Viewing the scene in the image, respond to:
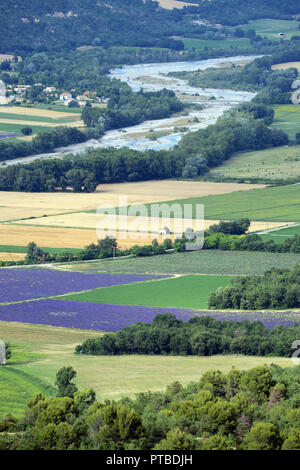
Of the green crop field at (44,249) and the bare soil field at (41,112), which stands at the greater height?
the bare soil field at (41,112)

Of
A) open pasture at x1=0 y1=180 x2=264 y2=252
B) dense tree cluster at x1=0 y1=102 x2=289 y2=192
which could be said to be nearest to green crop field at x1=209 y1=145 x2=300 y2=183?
dense tree cluster at x1=0 y1=102 x2=289 y2=192

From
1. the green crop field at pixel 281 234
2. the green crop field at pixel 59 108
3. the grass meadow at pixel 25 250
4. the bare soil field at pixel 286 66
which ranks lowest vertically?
the green crop field at pixel 281 234

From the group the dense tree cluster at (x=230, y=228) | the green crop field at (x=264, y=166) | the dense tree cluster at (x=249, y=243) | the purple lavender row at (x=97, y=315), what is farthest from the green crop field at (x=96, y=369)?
the green crop field at (x=264, y=166)

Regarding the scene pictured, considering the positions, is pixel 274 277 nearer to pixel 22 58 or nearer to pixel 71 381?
pixel 71 381

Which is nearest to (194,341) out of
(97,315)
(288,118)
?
(97,315)

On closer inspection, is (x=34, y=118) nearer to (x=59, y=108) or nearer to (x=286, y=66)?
(x=59, y=108)

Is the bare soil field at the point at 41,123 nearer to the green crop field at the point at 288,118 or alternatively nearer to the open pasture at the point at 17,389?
the green crop field at the point at 288,118
